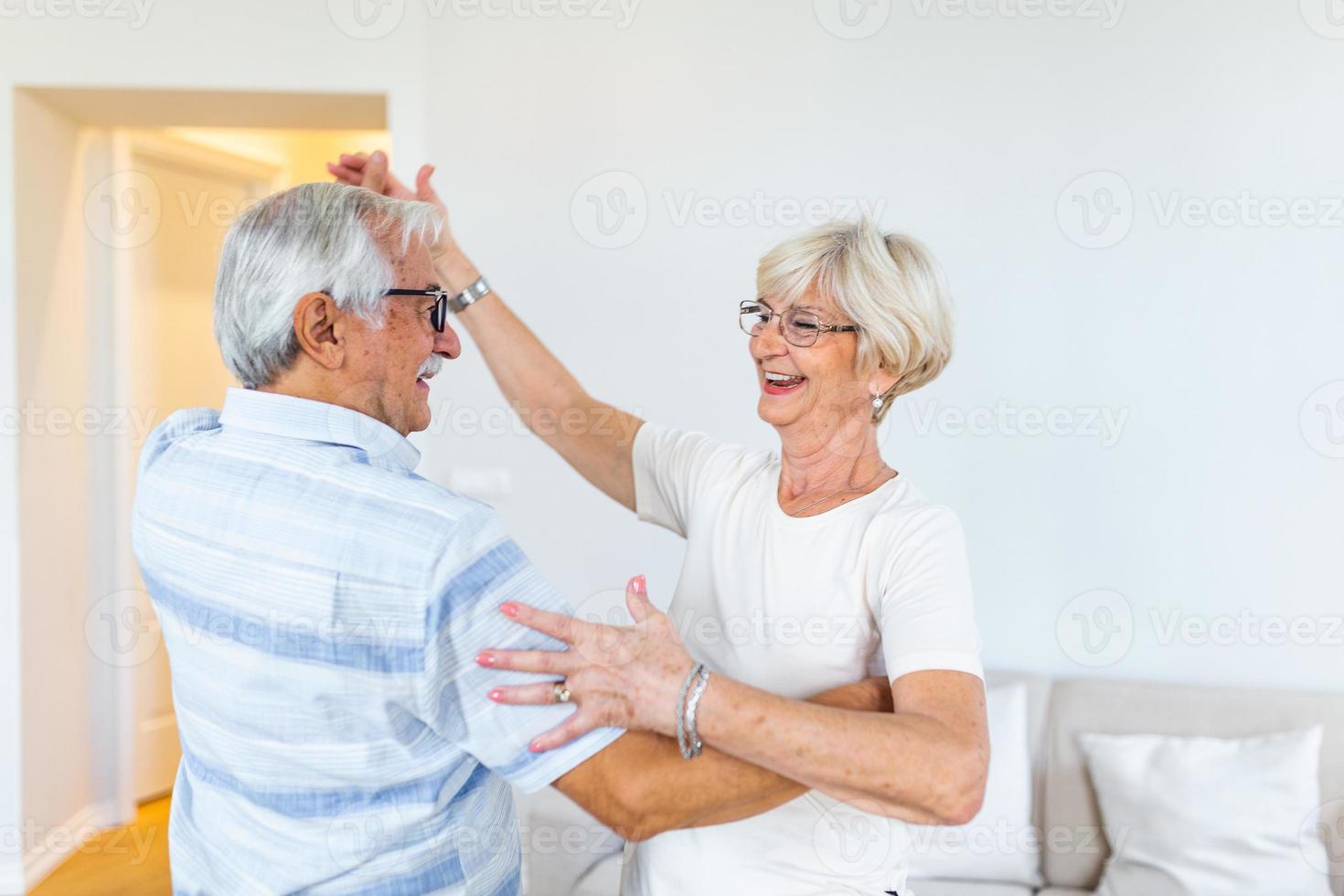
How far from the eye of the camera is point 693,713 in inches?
39.1

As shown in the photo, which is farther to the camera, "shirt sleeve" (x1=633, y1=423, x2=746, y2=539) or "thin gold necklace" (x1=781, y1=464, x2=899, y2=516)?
"shirt sleeve" (x1=633, y1=423, x2=746, y2=539)

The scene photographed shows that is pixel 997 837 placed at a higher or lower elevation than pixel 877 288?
lower

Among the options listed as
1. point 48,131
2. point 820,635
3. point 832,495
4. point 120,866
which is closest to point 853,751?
point 820,635

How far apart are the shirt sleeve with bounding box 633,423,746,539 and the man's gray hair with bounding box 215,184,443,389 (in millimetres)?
599

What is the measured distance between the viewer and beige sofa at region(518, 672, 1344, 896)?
2.50 meters

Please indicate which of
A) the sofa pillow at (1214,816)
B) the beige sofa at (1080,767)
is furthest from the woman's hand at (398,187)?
the sofa pillow at (1214,816)

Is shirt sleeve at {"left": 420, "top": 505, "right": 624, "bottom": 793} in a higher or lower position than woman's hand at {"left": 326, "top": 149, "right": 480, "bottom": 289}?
lower

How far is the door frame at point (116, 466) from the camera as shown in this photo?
12.5ft

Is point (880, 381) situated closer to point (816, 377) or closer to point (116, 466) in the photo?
point (816, 377)

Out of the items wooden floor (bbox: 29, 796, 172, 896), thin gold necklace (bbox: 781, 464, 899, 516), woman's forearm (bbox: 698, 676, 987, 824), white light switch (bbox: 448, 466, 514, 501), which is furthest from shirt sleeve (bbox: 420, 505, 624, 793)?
wooden floor (bbox: 29, 796, 172, 896)

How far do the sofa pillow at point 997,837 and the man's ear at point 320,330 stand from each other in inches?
77.7

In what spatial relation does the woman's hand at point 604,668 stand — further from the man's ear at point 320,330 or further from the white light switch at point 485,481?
the white light switch at point 485,481

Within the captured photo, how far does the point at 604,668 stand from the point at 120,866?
132 inches

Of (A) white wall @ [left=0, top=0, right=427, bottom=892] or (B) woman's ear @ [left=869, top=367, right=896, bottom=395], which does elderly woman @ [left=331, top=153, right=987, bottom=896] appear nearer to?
(B) woman's ear @ [left=869, top=367, right=896, bottom=395]
